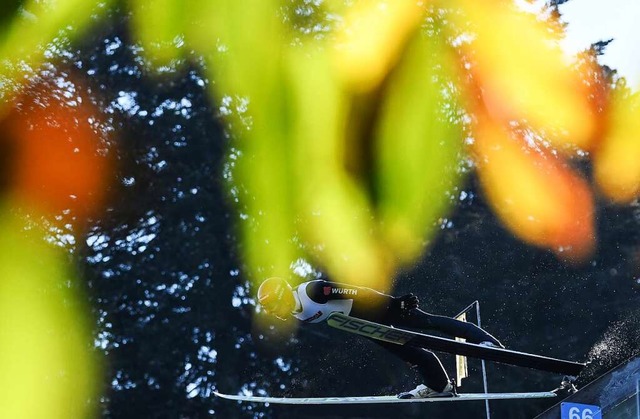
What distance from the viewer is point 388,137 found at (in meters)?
18.1

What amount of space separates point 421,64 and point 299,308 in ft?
42.0

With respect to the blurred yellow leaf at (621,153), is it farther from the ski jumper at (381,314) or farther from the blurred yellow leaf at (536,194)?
the ski jumper at (381,314)

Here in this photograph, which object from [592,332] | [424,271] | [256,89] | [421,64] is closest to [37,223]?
[256,89]

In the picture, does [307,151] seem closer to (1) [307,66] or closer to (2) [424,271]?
(1) [307,66]

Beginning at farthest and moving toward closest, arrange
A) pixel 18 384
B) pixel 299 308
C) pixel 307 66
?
1. pixel 307 66
2. pixel 18 384
3. pixel 299 308

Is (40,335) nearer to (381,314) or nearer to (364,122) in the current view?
(364,122)

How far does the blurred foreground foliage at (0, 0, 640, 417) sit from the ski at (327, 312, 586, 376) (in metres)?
9.41


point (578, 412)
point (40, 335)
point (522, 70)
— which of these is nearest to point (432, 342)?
point (578, 412)

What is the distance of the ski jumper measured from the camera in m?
7.21

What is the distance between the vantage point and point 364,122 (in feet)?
60.4

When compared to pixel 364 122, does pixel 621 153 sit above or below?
below

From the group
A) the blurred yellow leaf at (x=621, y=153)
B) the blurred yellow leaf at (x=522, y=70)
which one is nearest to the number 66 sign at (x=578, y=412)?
the blurred yellow leaf at (x=621, y=153)

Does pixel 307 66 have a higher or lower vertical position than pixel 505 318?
higher

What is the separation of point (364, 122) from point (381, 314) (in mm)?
11329
